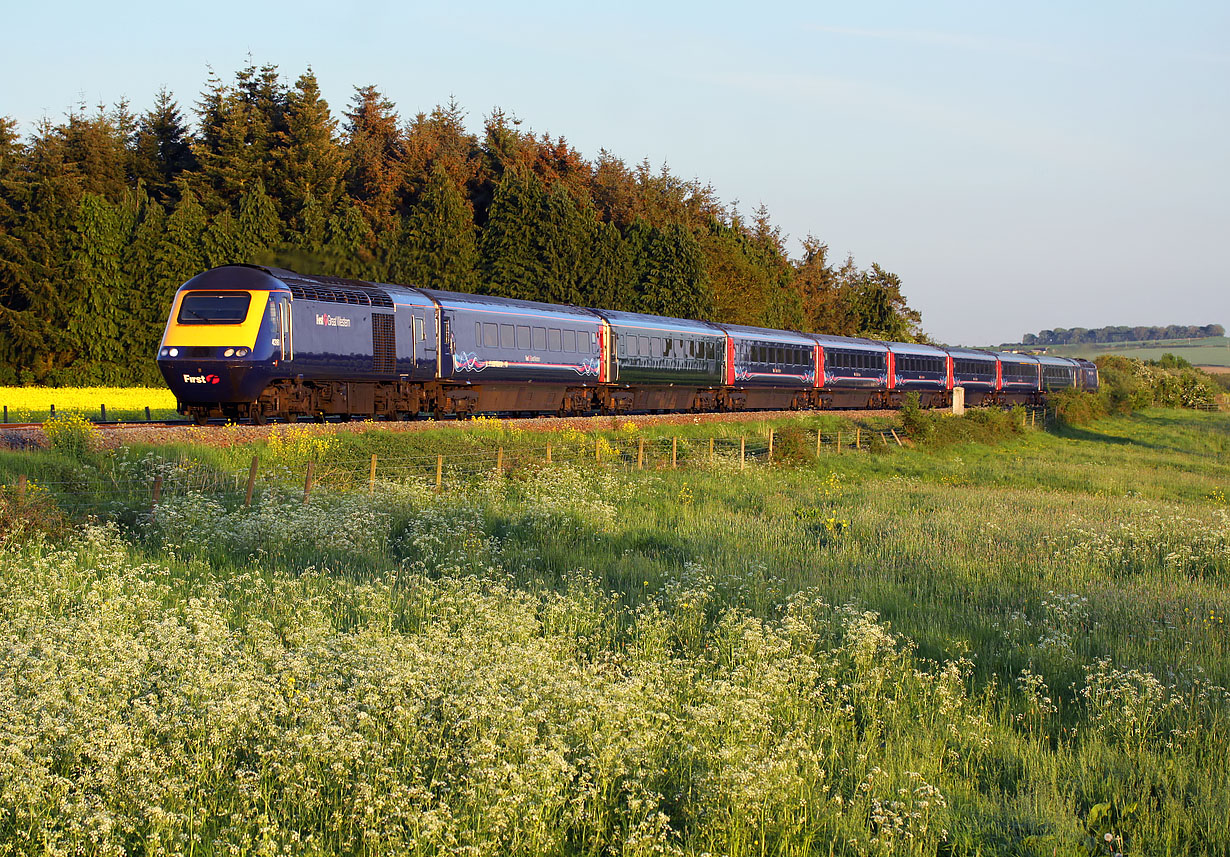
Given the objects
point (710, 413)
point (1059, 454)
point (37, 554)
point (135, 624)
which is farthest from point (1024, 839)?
point (1059, 454)

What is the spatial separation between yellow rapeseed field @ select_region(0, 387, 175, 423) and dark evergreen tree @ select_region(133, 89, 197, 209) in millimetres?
20991

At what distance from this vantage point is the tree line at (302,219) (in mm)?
46000

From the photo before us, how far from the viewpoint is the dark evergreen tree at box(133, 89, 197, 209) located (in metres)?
56.7

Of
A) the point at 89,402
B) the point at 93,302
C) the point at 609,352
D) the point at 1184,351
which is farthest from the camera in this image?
the point at 1184,351

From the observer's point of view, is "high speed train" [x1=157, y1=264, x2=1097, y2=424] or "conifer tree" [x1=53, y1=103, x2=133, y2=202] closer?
"high speed train" [x1=157, y1=264, x2=1097, y2=424]

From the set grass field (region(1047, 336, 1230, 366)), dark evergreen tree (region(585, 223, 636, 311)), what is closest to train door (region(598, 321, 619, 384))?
dark evergreen tree (region(585, 223, 636, 311))

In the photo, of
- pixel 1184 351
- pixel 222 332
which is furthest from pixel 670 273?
pixel 1184 351

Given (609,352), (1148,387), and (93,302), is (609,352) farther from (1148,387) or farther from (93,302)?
(1148,387)

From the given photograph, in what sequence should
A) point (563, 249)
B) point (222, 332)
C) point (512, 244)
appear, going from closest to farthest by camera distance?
point (222, 332), point (512, 244), point (563, 249)

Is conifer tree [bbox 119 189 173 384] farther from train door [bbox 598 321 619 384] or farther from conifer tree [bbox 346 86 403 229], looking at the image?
train door [bbox 598 321 619 384]

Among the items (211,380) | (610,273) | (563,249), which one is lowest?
(211,380)

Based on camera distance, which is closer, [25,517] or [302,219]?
[25,517]

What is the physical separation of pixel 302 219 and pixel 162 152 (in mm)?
13682

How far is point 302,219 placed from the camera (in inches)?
2019
